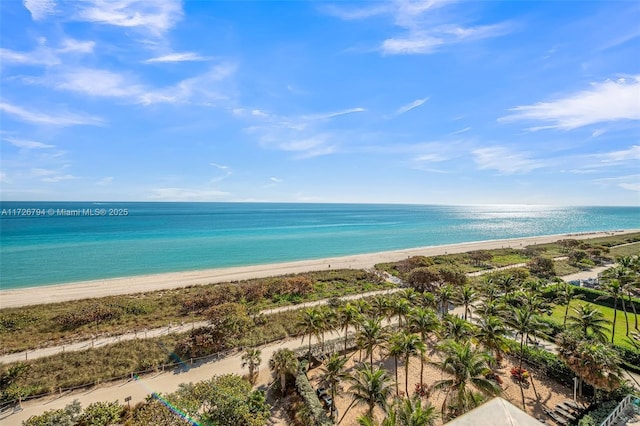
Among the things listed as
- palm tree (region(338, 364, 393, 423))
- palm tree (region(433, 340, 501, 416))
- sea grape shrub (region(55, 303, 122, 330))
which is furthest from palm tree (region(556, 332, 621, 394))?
sea grape shrub (region(55, 303, 122, 330))

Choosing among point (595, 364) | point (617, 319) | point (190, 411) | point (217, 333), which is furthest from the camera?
point (617, 319)

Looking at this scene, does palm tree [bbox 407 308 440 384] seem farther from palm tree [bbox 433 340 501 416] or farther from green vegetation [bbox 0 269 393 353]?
green vegetation [bbox 0 269 393 353]

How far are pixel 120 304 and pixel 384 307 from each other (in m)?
33.9

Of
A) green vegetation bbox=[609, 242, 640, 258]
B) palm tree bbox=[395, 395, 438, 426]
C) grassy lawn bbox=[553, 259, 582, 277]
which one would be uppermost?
palm tree bbox=[395, 395, 438, 426]

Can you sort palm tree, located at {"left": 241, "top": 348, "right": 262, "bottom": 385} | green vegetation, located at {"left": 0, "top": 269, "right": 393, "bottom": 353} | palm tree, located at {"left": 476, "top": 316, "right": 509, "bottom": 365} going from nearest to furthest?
palm tree, located at {"left": 476, "top": 316, "right": 509, "bottom": 365} < palm tree, located at {"left": 241, "top": 348, "right": 262, "bottom": 385} < green vegetation, located at {"left": 0, "top": 269, "right": 393, "bottom": 353}

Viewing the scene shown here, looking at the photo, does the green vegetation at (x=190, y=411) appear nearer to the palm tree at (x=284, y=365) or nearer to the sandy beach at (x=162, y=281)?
the palm tree at (x=284, y=365)

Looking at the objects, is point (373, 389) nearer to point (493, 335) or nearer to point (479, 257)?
point (493, 335)

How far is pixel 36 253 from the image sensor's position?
70312 mm

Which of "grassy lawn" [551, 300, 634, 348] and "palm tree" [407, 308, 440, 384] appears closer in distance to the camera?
"palm tree" [407, 308, 440, 384]

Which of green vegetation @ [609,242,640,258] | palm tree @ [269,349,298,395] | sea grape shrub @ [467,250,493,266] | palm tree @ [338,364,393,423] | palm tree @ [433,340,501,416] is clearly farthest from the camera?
green vegetation @ [609,242,640,258]

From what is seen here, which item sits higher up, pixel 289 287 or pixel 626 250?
pixel 626 250

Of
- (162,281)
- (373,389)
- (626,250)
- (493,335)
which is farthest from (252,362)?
(626,250)

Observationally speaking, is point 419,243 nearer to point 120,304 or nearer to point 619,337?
point 619,337

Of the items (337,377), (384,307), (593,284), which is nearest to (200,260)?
(384,307)
